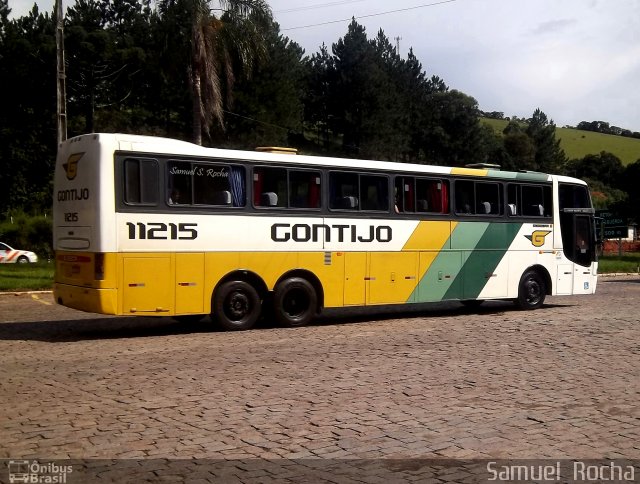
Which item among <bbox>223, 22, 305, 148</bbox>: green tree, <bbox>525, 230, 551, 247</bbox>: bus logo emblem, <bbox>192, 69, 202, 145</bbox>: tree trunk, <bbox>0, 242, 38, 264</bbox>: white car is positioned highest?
<bbox>223, 22, 305, 148</bbox>: green tree

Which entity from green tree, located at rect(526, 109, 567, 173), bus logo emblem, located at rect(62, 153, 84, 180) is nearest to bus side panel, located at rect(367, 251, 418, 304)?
bus logo emblem, located at rect(62, 153, 84, 180)

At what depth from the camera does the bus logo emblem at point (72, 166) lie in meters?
12.7

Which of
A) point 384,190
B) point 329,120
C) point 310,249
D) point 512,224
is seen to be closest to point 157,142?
point 310,249

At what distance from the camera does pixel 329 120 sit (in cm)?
5934

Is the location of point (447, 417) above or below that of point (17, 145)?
below

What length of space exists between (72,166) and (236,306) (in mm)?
3881

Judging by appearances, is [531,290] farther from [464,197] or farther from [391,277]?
[391,277]

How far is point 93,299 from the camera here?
12.1m

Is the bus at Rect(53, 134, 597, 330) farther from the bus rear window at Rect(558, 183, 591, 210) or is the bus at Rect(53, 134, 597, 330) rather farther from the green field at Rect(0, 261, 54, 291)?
the green field at Rect(0, 261, 54, 291)

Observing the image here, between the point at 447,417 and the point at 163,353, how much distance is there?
209 inches

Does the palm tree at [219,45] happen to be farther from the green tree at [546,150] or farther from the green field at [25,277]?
the green tree at [546,150]

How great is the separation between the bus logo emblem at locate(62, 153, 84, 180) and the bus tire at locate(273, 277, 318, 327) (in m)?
4.31

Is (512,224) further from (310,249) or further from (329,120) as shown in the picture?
(329,120)

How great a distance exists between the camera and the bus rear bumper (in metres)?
12.0
